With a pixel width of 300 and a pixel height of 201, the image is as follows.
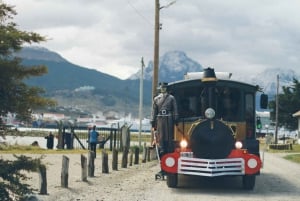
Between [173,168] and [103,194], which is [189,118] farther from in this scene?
[103,194]

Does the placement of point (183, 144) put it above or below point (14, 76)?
below

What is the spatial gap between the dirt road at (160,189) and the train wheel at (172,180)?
179 mm

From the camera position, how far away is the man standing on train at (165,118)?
1600 cm

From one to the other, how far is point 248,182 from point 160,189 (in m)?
2.26

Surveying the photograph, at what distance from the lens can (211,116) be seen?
15086 mm

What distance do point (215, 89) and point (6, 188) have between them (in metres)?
7.30

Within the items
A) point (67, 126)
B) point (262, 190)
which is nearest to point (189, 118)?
point (262, 190)

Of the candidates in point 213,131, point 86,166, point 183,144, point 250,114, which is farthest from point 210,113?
point 86,166

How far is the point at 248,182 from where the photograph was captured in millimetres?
15711

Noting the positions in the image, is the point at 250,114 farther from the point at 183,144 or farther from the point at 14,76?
the point at 14,76

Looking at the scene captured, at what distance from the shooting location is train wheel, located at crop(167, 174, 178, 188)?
622 inches

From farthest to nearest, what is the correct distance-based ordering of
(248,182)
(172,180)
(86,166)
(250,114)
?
(86,166)
(250,114)
(172,180)
(248,182)

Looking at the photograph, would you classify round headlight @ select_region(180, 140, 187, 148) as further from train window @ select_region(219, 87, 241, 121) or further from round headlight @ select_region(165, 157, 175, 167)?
train window @ select_region(219, 87, 241, 121)

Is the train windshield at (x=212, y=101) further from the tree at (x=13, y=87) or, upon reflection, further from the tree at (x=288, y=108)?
the tree at (x=288, y=108)
